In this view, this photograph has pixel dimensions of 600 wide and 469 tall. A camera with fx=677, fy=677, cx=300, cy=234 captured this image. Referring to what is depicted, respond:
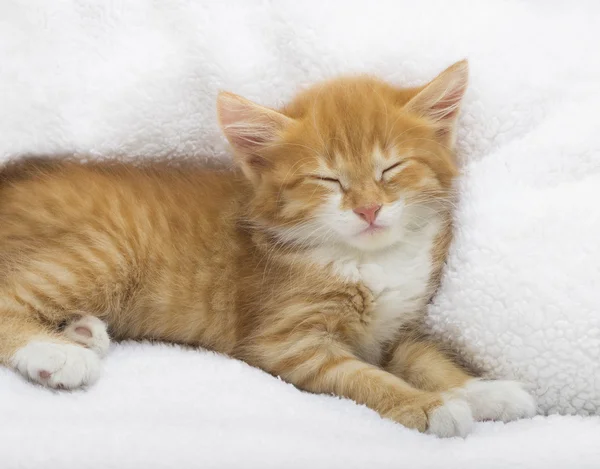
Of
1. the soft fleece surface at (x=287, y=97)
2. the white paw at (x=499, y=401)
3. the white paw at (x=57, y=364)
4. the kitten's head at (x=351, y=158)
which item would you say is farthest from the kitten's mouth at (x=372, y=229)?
the white paw at (x=57, y=364)

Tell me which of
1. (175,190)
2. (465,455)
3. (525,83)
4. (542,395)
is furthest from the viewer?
(175,190)

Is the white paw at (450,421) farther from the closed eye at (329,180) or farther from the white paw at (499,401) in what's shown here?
the closed eye at (329,180)

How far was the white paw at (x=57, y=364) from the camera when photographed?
1.06 m

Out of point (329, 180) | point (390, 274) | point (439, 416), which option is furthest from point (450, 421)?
point (329, 180)

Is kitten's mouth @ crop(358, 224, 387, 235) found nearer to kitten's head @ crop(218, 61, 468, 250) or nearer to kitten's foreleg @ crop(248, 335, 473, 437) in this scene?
kitten's head @ crop(218, 61, 468, 250)

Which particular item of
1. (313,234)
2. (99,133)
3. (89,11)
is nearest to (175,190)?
(99,133)

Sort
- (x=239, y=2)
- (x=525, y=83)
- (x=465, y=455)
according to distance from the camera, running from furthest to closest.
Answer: (x=239, y=2) → (x=525, y=83) → (x=465, y=455)

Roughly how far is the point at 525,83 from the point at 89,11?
98 centimetres

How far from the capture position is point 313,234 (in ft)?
4.23

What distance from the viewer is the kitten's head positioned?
123 cm

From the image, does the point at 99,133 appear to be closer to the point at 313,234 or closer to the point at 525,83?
the point at 313,234

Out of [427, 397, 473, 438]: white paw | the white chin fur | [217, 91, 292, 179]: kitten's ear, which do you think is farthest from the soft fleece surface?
[217, 91, 292, 179]: kitten's ear

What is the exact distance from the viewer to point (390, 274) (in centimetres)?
129

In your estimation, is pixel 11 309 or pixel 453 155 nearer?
pixel 11 309
